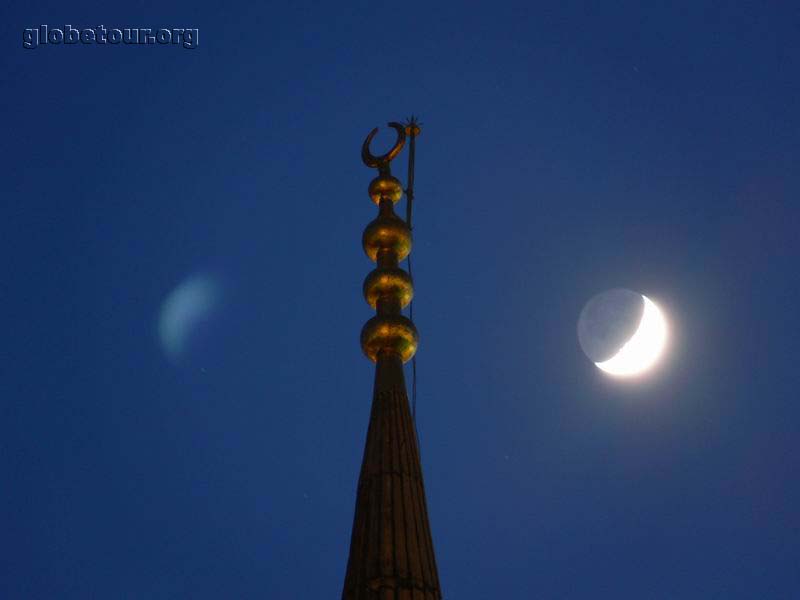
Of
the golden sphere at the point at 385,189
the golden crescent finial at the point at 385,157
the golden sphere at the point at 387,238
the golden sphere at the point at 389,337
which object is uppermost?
the golden crescent finial at the point at 385,157

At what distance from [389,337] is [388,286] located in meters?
0.73

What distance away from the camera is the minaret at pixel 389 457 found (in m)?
7.55

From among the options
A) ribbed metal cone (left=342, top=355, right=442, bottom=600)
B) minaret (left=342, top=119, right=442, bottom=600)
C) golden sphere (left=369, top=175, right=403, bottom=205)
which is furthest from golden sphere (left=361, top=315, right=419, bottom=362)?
golden sphere (left=369, top=175, right=403, bottom=205)

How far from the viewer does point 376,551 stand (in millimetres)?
7699

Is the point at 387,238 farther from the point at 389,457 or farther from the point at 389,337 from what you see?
the point at 389,457

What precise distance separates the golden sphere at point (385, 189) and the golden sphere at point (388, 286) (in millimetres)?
1491

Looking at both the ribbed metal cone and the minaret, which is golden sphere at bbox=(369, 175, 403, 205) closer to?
the minaret

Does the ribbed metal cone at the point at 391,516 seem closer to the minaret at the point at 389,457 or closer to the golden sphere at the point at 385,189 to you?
the minaret at the point at 389,457

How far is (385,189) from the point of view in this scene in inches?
461

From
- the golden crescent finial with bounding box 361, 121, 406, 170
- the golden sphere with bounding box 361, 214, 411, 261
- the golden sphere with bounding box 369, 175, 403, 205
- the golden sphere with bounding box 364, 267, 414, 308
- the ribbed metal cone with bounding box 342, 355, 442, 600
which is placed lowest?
the ribbed metal cone with bounding box 342, 355, 442, 600

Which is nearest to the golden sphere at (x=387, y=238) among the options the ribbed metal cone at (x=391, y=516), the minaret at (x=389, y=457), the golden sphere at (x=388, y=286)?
the minaret at (x=389, y=457)

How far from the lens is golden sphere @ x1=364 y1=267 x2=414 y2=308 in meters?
10.4

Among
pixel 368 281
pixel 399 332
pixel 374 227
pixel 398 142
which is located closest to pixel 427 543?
pixel 399 332

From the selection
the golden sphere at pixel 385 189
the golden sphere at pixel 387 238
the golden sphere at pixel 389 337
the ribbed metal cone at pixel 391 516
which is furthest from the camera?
the golden sphere at pixel 385 189
